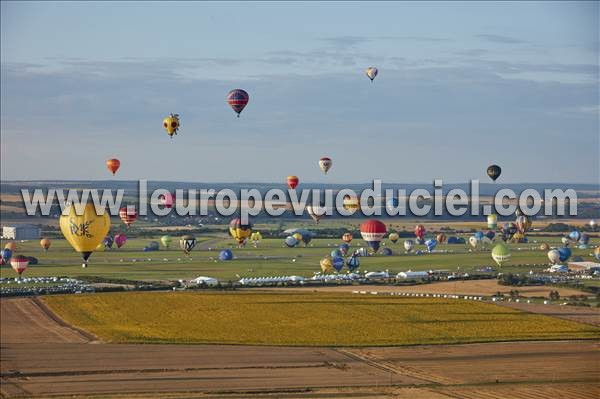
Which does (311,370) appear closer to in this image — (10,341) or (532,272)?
(10,341)

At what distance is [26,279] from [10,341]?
21375mm

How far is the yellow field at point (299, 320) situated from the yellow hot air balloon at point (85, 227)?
7.20 feet

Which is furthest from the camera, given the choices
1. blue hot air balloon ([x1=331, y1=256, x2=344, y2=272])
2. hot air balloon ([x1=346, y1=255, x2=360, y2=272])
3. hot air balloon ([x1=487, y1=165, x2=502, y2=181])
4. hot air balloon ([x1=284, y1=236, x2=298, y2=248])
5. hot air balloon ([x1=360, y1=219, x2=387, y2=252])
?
hot air balloon ([x1=284, y1=236, x2=298, y2=248])

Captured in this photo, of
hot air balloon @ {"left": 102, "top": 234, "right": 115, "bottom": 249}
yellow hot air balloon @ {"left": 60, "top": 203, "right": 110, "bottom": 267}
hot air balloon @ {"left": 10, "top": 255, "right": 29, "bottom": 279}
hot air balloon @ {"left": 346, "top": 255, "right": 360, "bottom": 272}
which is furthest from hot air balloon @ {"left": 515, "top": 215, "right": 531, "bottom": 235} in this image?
yellow hot air balloon @ {"left": 60, "top": 203, "right": 110, "bottom": 267}

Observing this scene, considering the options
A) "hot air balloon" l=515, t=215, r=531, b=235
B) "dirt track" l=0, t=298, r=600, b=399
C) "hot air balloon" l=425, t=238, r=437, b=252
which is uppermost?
"hot air balloon" l=515, t=215, r=531, b=235

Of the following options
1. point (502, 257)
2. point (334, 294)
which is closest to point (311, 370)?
point (334, 294)

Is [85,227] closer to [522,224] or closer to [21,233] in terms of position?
[522,224]

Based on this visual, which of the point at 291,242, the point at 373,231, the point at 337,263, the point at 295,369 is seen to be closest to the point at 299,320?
the point at 295,369

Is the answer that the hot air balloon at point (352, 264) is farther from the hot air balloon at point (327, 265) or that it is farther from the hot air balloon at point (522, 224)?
the hot air balloon at point (522, 224)

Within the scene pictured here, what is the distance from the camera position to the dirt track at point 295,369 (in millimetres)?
25953

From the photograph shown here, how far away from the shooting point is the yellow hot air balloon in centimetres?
4278

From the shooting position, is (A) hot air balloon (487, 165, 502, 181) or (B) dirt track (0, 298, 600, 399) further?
(A) hot air balloon (487, 165, 502, 181)

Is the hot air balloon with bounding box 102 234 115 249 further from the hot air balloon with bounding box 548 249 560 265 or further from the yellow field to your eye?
the yellow field

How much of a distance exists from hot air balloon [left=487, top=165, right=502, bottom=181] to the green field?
495 cm
